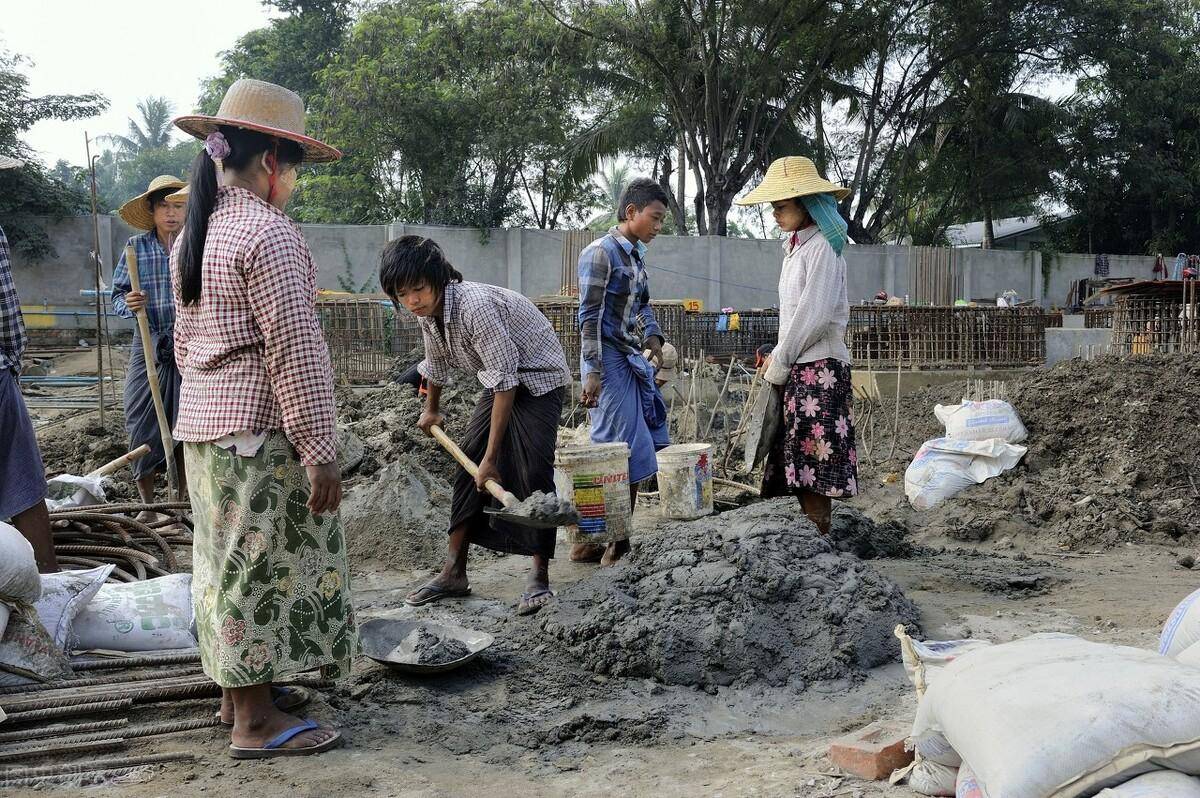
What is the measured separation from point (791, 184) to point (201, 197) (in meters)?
2.65

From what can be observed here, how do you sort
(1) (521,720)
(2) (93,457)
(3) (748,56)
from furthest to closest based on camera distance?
1. (3) (748,56)
2. (2) (93,457)
3. (1) (521,720)

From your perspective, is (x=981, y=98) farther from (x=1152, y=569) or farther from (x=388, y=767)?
(x=388, y=767)

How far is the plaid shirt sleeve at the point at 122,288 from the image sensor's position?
5230mm

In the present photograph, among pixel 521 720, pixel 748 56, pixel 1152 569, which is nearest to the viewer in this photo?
pixel 521 720

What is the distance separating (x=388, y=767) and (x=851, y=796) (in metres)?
1.25

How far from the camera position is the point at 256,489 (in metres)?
2.64

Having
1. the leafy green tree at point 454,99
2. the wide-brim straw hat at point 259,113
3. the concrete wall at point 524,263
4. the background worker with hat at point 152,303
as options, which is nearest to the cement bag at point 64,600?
the wide-brim straw hat at point 259,113

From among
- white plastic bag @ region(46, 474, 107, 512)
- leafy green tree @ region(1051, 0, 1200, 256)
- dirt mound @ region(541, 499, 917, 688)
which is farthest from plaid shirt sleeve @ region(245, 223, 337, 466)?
leafy green tree @ region(1051, 0, 1200, 256)

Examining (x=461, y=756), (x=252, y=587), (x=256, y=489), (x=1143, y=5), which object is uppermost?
(x=1143, y=5)

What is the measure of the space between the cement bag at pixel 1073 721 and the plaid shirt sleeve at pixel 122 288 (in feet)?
15.2

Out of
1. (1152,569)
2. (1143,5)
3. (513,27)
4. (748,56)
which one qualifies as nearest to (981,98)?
(1143,5)

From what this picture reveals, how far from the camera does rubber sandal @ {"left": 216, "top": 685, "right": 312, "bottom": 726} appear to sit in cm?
307

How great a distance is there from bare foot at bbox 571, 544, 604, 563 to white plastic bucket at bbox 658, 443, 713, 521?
0.85 metres

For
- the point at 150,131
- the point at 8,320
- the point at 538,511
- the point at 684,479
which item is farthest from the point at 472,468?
the point at 150,131
